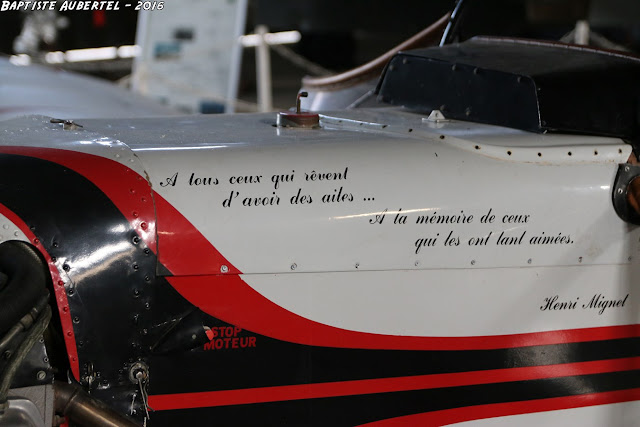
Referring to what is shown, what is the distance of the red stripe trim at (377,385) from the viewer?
5.72ft

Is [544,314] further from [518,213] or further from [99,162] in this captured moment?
[99,162]

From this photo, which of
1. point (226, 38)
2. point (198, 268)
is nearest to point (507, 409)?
point (198, 268)

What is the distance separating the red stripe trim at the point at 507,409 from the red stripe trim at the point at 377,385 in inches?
2.4

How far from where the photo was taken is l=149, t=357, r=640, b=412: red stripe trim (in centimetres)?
174

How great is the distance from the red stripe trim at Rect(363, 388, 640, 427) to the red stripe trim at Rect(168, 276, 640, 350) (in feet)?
0.49

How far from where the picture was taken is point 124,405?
1.70 m

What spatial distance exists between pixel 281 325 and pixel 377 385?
28 centimetres

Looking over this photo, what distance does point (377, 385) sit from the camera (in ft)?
6.10

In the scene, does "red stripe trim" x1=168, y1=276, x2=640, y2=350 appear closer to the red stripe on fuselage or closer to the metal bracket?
the red stripe on fuselage

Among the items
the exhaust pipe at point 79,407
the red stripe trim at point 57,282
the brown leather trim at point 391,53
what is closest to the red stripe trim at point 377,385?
the exhaust pipe at point 79,407

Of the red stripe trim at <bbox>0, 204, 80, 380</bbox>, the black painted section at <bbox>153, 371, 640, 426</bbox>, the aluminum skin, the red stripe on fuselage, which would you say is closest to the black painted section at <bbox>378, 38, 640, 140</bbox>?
the aluminum skin

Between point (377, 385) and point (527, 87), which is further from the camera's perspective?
point (527, 87)

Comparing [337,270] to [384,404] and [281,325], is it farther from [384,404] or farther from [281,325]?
[384,404]

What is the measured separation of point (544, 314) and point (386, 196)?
507 mm
